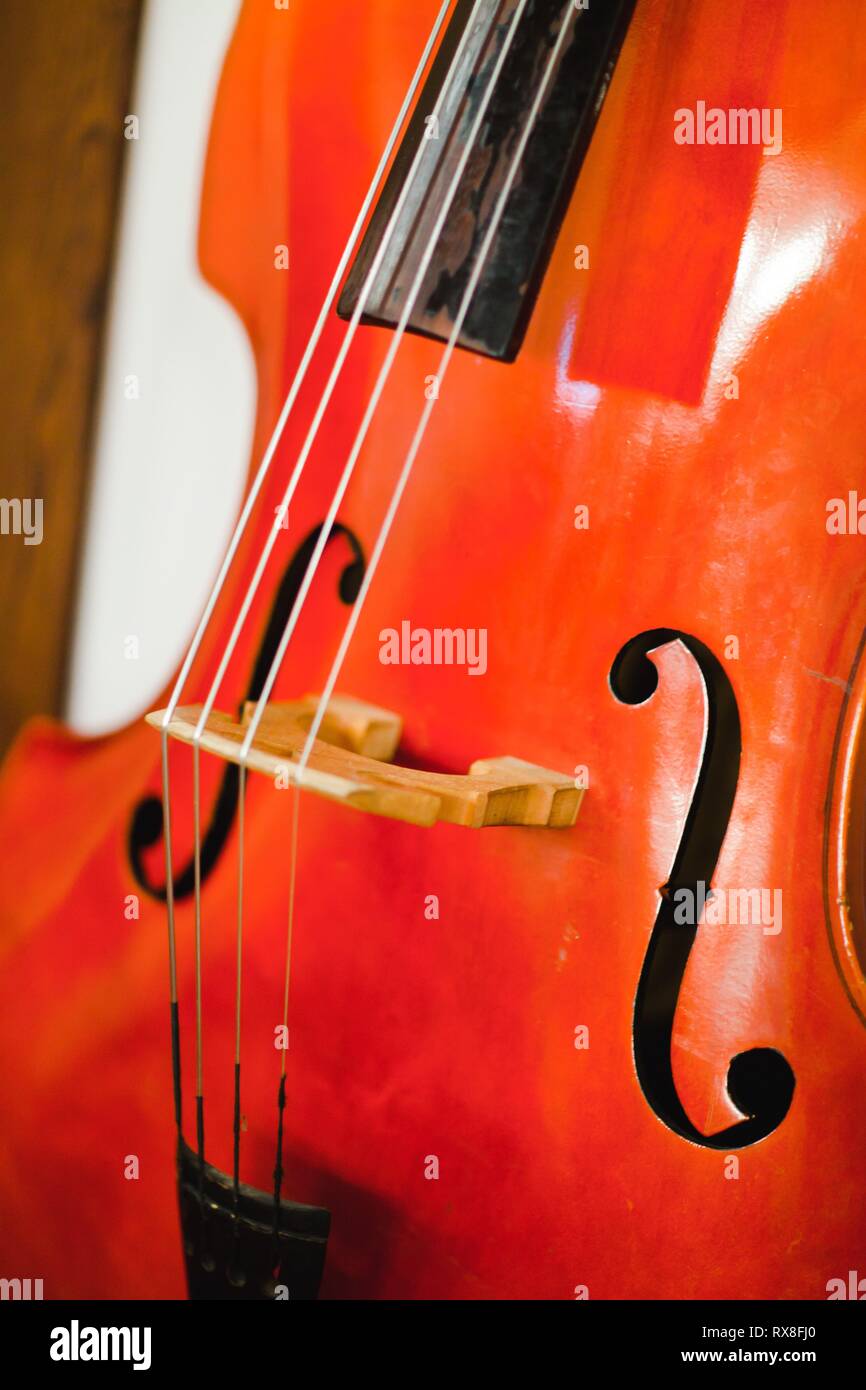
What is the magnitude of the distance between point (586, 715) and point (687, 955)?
150mm

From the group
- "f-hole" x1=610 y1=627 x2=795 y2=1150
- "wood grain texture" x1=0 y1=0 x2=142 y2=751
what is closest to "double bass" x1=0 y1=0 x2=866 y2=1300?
"f-hole" x1=610 y1=627 x2=795 y2=1150

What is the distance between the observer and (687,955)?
62 cm

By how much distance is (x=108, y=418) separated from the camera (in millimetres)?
938

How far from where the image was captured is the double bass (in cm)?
61

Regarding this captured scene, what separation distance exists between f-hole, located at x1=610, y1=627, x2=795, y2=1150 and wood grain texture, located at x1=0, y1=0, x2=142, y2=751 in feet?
1.96

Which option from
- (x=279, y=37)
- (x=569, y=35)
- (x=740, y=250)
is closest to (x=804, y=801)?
(x=740, y=250)

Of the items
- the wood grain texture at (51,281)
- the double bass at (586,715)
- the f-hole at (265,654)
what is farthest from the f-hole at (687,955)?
the wood grain texture at (51,281)

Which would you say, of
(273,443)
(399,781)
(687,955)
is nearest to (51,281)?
(273,443)

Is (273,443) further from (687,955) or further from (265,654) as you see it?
(687,955)

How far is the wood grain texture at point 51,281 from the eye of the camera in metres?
0.92

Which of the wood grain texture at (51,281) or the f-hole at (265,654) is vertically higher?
the wood grain texture at (51,281)

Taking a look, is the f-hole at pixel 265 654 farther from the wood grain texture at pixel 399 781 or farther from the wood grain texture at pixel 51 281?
the wood grain texture at pixel 51 281

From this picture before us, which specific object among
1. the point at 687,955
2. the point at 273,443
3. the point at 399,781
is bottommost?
the point at 687,955

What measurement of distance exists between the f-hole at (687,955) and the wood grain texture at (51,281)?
60 centimetres
